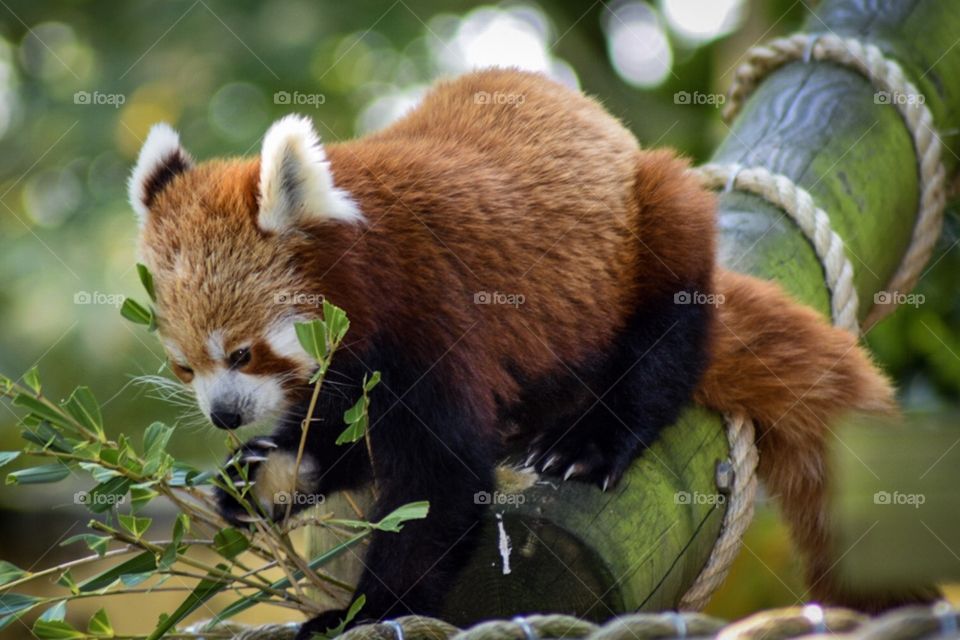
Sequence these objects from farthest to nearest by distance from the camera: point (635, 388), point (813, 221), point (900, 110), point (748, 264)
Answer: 1. point (900, 110)
2. point (748, 264)
3. point (813, 221)
4. point (635, 388)

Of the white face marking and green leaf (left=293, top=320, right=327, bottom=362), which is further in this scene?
the white face marking

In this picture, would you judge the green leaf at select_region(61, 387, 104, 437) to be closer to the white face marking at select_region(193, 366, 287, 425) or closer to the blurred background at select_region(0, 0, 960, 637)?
the white face marking at select_region(193, 366, 287, 425)

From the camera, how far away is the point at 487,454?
87.5 inches

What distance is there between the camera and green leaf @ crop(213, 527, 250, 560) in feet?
6.34

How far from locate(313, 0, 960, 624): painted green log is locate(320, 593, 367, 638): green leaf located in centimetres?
23

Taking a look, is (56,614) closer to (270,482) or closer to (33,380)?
(33,380)

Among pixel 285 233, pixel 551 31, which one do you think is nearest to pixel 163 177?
pixel 285 233

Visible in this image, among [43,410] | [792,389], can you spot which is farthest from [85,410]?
[792,389]

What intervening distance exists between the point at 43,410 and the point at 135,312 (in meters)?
0.26

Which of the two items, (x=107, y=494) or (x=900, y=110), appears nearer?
(x=107, y=494)

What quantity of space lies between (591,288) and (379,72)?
3.82m

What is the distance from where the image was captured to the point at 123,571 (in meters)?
1.92

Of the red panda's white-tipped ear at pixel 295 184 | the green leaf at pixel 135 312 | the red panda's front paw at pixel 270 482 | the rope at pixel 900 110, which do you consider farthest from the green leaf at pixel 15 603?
the rope at pixel 900 110

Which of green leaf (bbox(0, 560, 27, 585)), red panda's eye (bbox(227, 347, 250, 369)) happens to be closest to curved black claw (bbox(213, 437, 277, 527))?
red panda's eye (bbox(227, 347, 250, 369))
